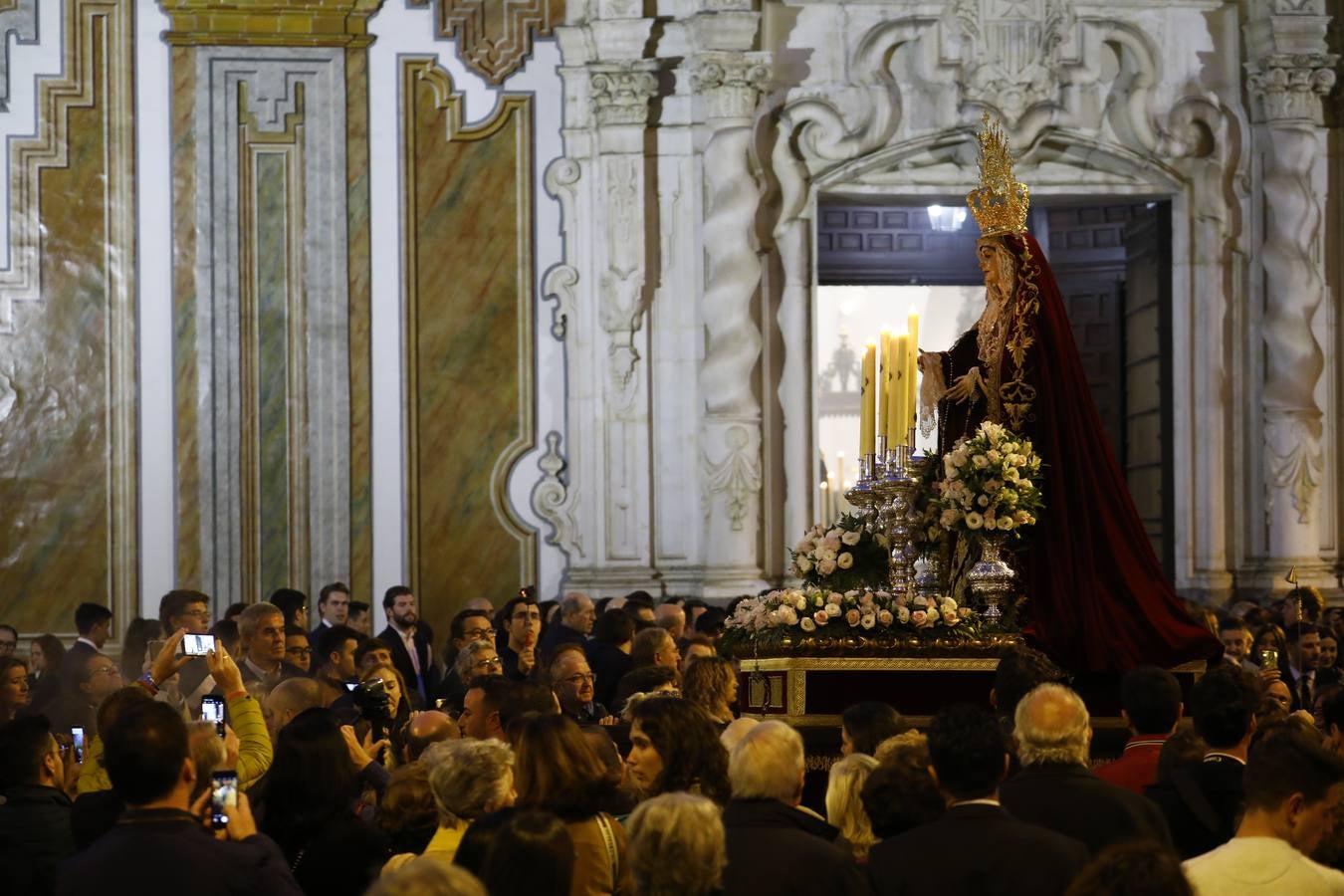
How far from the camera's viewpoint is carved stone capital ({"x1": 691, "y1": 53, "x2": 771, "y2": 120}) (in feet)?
49.5

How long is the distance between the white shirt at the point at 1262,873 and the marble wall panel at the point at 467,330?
11.2 metres

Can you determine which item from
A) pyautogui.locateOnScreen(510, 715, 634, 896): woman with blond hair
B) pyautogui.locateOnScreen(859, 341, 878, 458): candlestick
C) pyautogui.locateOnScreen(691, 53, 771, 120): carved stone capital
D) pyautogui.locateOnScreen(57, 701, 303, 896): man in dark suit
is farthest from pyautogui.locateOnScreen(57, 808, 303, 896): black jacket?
pyautogui.locateOnScreen(691, 53, 771, 120): carved stone capital

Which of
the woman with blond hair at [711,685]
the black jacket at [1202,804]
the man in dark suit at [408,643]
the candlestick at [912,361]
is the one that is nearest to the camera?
the black jacket at [1202,804]

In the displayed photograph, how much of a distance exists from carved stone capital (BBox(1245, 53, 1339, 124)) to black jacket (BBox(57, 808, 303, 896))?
12.6m

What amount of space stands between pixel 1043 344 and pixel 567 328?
6516 mm

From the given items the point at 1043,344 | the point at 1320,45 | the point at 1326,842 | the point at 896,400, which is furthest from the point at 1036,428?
the point at 1320,45

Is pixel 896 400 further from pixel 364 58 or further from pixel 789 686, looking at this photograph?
pixel 364 58

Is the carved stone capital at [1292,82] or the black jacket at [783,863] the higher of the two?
the carved stone capital at [1292,82]

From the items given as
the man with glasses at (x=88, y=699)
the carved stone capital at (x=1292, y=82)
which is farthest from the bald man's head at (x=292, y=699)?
the carved stone capital at (x=1292, y=82)

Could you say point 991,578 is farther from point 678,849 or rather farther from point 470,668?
point 678,849

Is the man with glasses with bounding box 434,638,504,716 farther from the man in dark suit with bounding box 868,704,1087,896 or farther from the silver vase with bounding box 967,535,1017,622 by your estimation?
the man in dark suit with bounding box 868,704,1087,896

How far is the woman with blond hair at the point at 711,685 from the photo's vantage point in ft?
25.2

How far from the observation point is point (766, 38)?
50.5 feet

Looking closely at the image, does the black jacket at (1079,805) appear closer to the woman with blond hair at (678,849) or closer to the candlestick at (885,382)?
the woman with blond hair at (678,849)
